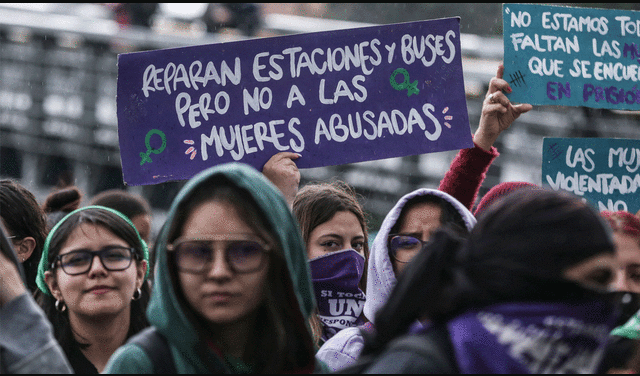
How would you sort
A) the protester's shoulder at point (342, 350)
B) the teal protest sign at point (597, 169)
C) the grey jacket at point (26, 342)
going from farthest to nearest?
the teal protest sign at point (597, 169) → the protester's shoulder at point (342, 350) → the grey jacket at point (26, 342)

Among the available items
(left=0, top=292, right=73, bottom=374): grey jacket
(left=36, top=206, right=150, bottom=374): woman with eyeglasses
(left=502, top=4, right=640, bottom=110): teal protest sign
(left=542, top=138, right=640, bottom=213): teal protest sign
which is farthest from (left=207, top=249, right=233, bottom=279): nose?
(left=542, top=138, right=640, bottom=213): teal protest sign

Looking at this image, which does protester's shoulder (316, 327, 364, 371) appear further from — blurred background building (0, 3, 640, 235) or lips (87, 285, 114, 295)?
blurred background building (0, 3, 640, 235)

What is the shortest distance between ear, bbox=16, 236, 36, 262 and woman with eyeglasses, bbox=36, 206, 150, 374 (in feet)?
1.55

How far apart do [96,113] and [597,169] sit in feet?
24.5

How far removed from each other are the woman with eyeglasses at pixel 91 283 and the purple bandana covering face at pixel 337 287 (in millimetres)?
816

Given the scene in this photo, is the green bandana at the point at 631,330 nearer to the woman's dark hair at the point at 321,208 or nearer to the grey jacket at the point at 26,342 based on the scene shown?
the woman's dark hair at the point at 321,208

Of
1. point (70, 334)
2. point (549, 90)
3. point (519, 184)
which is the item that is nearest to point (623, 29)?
point (549, 90)

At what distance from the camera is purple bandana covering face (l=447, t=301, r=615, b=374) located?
1.45m

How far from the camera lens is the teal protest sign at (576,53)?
13.9 ft

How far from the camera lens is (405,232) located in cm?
291

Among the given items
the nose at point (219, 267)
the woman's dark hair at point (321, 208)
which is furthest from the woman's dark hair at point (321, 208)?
the nose at point (219, 267)

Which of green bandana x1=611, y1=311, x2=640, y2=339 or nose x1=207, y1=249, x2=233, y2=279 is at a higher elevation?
nose x1=207, y1=249, x2=233, y2=279

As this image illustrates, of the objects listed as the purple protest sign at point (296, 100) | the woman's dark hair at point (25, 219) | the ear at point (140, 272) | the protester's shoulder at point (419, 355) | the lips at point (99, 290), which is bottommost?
the protester's shoulder at point (419, 355)

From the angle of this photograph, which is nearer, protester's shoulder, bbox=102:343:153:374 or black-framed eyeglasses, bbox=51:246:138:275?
protester's shoulder, bbox=102:343:153:374
